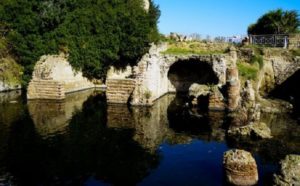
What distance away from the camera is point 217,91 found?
3550 cm

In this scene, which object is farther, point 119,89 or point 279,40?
point 279,40

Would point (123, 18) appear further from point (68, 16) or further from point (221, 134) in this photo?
point (221, 134)

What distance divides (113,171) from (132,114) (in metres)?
14.0

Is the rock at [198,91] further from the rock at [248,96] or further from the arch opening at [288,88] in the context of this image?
the arch opening at [288,88]

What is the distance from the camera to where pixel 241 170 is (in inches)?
704

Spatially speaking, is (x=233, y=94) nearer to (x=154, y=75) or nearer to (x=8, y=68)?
(x=154, y=75)

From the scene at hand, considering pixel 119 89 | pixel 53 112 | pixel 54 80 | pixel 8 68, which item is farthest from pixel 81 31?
pixel 53 112

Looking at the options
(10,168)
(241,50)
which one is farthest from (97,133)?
(241,50)

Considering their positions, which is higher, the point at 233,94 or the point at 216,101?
the point at 233,94

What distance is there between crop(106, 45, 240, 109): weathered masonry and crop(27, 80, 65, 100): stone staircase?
5864 millimetres

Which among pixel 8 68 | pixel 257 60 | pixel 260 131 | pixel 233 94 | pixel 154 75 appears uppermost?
pixel 257 60

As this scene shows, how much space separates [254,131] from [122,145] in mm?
9807

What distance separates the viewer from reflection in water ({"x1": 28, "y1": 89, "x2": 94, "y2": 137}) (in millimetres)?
28172

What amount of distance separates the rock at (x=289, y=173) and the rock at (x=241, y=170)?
1.26m
